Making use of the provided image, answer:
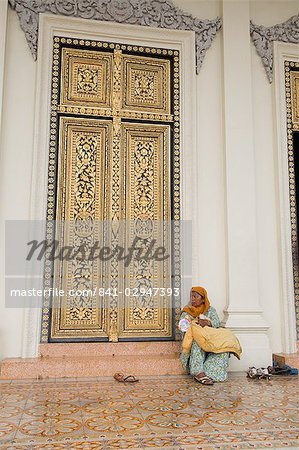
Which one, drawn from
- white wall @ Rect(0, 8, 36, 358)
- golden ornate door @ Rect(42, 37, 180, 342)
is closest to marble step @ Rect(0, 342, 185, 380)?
golden ornate door @ Rect(42, 37, 180, 342)

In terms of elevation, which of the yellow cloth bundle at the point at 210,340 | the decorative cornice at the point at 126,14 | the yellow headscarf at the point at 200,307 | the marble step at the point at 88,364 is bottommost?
the marble step at the point at 88,364

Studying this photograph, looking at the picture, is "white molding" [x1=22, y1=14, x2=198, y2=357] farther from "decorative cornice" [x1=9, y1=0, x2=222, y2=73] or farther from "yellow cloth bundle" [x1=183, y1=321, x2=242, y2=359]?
"yellow cloth bundle" [x1=183, y1=321, x2=242, y2=359]

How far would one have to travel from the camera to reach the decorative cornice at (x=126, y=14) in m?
3.92

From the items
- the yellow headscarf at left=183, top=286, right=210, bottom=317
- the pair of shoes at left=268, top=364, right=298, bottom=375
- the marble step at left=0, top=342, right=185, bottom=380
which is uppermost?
the yellow headscarf at left=183, top=286, right=210, bottom=317

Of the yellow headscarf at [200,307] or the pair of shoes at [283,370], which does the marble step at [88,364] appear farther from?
the pair of shoes at [283,370]

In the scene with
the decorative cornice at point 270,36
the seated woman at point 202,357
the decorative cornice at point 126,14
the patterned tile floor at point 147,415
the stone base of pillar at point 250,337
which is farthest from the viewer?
the decorative cornice at point 270,36

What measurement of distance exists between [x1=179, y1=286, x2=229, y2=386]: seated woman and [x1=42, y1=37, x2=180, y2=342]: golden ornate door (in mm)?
350

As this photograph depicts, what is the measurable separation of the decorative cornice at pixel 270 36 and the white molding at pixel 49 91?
640 mm

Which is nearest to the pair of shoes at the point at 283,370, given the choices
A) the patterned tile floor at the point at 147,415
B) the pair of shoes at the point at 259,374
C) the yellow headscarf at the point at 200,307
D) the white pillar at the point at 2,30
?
the pair of shoes at the point at 259,374

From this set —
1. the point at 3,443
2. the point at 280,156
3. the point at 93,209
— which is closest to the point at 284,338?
the point at 280,156

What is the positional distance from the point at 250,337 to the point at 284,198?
1.31 meters

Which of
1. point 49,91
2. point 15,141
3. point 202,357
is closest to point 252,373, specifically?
point 202,357

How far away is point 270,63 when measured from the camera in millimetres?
4359

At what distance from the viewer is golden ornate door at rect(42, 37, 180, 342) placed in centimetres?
380
